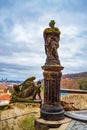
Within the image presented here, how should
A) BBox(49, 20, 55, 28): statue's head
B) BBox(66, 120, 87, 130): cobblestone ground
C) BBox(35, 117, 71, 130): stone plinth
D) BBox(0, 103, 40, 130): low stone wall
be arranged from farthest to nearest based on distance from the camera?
BBox(0, 103, 40, 130): low stone wall → BBox(49, 20, 55, 28): statue's head → BBox(35, 117, 71, 130): stone plinth → BBox(66, 120, 87, 130): cobblestone ground

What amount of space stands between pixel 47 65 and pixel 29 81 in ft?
4.34

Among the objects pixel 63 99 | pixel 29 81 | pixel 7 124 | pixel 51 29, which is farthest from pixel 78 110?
pixel 51 29

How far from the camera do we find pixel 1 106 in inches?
277

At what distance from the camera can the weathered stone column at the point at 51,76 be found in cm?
640

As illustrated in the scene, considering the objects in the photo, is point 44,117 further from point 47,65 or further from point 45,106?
point 47,65

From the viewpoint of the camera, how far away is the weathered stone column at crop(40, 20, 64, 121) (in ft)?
21.0

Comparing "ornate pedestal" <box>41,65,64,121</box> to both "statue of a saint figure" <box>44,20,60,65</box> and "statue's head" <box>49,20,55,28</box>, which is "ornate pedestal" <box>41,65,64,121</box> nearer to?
"statue of a saint figure" <box>44,20,60,65</box>

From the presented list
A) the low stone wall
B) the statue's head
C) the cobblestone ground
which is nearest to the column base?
the cobblestone ground

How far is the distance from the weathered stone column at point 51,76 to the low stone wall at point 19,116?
548 millimetres

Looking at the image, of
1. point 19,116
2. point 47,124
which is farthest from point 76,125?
point 19,116

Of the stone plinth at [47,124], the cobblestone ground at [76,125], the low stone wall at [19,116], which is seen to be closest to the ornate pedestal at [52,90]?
the stone plinth at [47,124]

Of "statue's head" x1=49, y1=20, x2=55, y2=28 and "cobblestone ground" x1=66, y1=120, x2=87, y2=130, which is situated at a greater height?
"statue's head" x1=49, y1=20, x2=55, y2=28

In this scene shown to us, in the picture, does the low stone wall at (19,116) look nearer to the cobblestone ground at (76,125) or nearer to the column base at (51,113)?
the column base at (51,113)

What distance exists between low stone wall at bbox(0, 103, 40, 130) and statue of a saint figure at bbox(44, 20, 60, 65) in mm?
1460
